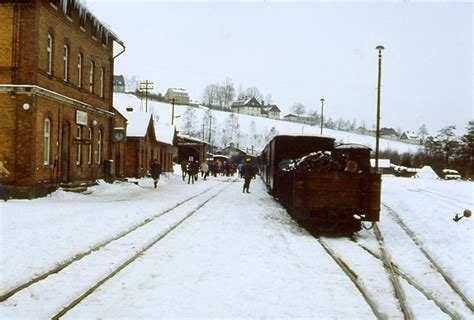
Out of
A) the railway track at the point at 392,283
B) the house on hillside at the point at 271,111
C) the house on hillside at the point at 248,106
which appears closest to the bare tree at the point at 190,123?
the house on hillside at the point at 248,106

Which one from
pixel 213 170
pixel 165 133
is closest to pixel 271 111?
pixel 165 133

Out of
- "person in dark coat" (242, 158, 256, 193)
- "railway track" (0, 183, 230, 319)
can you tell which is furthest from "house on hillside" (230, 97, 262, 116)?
"railway track" (0, 183, 230, 319)

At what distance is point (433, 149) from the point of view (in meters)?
81.7

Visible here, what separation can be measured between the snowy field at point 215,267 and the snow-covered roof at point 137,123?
25.0 m

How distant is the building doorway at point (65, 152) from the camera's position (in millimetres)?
22078

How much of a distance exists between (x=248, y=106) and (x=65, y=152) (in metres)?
140

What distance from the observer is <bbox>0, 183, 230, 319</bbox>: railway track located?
18.2ft

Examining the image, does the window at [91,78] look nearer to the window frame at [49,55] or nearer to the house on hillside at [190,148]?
the window frame at [49,55]

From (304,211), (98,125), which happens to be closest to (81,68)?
(98,125)

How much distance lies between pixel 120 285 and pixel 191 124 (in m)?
111

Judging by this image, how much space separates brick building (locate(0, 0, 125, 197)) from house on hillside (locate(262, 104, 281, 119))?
14179cm

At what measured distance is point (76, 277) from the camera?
7.00 meters

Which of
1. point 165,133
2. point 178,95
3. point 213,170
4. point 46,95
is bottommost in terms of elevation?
point 213,170

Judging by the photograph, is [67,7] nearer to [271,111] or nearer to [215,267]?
[215,267]
